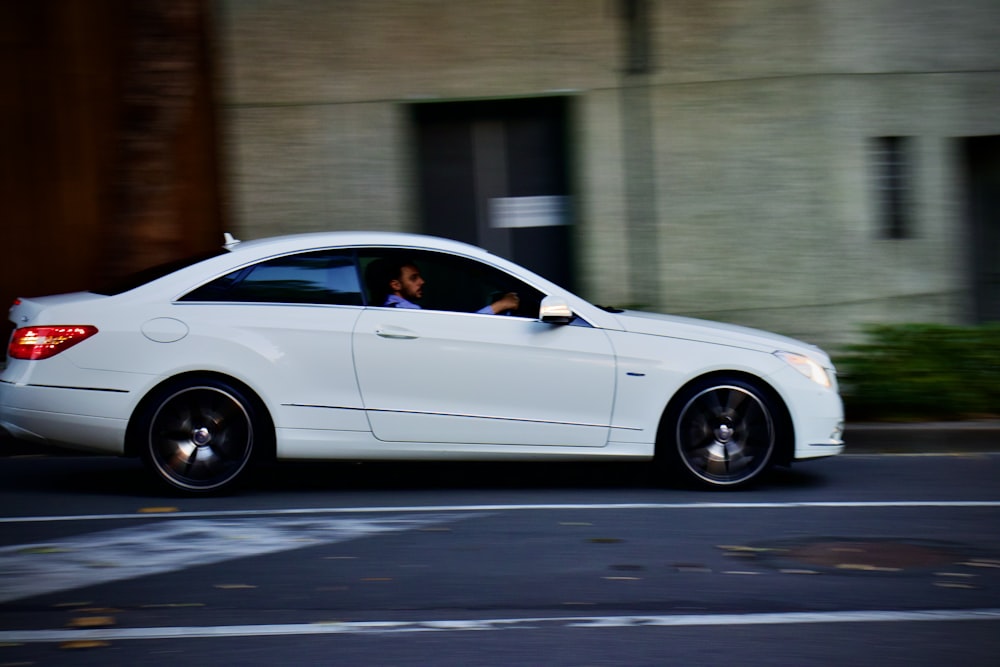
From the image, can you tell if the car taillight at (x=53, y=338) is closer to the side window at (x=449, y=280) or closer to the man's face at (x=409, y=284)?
the side window at (x=449, y=280)

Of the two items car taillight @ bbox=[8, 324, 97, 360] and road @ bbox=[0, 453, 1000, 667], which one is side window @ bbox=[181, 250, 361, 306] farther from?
road @ bbox=[0, 453, 1000, 667]

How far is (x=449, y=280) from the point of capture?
7.95m

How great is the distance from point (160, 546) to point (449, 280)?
2478 mm

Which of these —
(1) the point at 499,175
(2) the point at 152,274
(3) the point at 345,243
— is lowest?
(2) the point at 152,274

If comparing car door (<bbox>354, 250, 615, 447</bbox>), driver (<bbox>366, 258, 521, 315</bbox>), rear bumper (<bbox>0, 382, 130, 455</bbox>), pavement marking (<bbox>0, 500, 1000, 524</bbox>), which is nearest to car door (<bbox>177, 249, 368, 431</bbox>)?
car door (<bbox>354, 250, 615, 447</bbox>)

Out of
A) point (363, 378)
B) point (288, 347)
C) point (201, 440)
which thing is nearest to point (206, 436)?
point (201, 440)

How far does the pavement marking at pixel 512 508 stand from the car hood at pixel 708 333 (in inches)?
37.2

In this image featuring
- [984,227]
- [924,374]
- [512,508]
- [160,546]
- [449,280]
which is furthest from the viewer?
[984,227]

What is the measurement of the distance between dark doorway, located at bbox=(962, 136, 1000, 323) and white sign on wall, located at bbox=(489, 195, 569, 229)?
4.20m

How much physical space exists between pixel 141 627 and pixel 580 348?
3.32 meters

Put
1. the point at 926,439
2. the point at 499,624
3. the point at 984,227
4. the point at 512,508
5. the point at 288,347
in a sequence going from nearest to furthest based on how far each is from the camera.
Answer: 1. the point at 499,624
2. the point at 512,508
3. the point at 288,347
4. the point at 926,439
5. the point at 984,227

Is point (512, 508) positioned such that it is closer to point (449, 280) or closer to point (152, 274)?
point (449, 280)

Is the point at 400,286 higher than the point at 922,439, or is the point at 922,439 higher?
Result: the point at 400,286

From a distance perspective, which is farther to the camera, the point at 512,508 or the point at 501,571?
the point at 512,508
